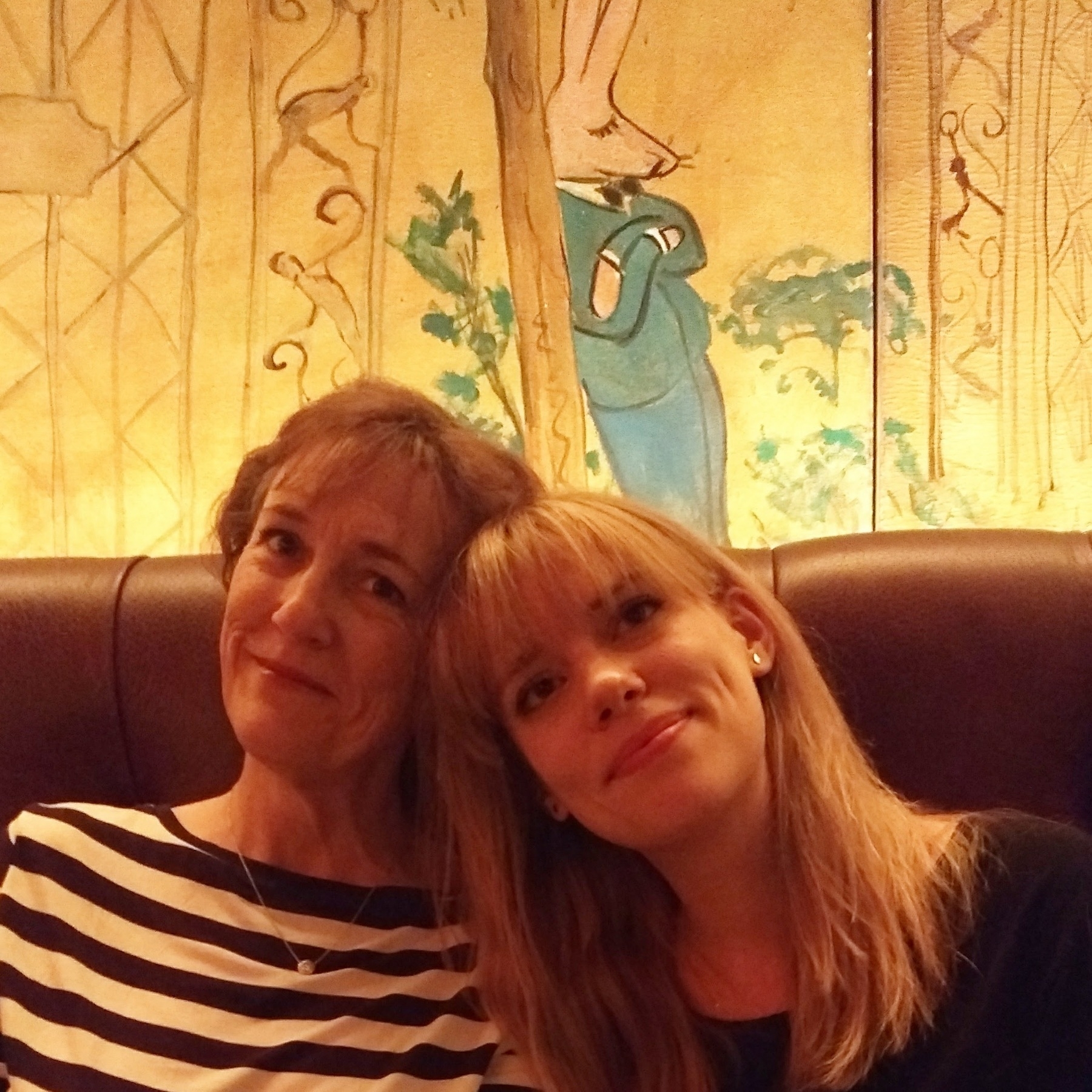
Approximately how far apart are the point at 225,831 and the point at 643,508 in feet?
1.78

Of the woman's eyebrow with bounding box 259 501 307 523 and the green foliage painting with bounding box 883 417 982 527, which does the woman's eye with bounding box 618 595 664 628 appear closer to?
the woman's eyebrow with bounding box 259 501 307 523

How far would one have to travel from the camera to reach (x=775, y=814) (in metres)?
1.07

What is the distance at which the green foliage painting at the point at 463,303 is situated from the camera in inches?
64.6

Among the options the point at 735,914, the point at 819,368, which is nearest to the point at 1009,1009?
the point at 735,914

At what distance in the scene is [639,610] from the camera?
103 cm

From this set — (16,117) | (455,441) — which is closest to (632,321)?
(455,441)

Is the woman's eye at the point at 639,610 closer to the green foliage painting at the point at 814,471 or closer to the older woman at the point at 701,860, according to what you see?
the older woman at the point at 701,860

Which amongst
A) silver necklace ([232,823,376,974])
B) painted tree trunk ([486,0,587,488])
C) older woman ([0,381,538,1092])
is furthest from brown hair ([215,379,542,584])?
painted tree trunk ([486,0,587,488])

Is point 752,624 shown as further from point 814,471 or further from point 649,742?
point 814,471

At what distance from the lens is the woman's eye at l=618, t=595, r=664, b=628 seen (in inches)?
40.4

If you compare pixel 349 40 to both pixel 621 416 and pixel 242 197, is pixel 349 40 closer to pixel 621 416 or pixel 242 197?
pixel 242 197

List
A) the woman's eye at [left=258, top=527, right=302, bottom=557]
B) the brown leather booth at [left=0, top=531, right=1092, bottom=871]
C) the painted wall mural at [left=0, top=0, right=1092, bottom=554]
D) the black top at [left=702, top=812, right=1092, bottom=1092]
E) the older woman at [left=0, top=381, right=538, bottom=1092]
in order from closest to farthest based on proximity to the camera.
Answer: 1. the black top at [left=702, top=812, right=1092, bottom=1092]
2. the older woman at [left=0, top=381, right=538, bottom=1092]
3. the woman's eye at [left=258, top=527, right=302, bottom=557]
4. the brown leather booth at [left=0, top=531, right=1092, bottom=871]
5. the painted wall mural at [left=0, top=0, right=1092, bottom=554]

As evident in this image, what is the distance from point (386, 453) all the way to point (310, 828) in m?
0.39

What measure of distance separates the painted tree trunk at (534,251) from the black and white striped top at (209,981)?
732 millimetres
